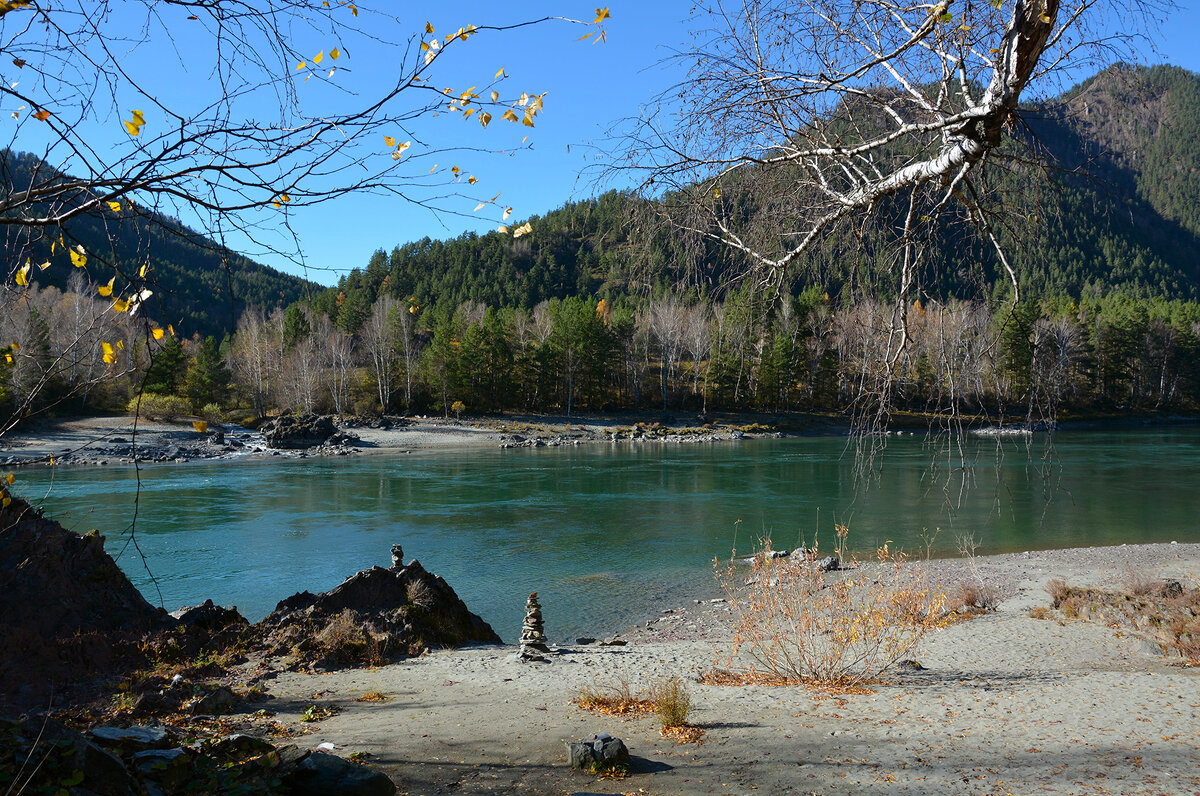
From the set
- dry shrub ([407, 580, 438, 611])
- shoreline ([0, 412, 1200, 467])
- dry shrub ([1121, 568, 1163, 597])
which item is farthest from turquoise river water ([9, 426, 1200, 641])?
shoreline ([0, 412, 1200, 467])

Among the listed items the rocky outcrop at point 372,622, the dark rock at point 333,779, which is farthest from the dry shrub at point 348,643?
the dark rock at point 333,779

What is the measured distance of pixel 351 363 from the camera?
78.2 m

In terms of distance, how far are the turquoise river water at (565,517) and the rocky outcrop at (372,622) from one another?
203 cm

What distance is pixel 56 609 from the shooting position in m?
8.20

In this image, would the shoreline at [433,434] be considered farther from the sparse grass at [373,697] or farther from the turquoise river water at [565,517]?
the sparse grass at [373,697]

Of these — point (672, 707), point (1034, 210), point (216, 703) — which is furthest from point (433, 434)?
point (1034, 210)

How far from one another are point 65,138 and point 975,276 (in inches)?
186

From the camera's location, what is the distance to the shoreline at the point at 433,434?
43188mm

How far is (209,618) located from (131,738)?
20.1ft

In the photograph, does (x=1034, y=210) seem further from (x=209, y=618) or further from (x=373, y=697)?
(x=209, y=618)

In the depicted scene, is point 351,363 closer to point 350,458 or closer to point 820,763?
point 350,458

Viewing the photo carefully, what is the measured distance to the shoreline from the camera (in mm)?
43188

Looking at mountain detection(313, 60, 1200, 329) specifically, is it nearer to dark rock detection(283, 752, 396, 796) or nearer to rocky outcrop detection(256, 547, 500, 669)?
dark rock detection(283, 752, 396, 796)

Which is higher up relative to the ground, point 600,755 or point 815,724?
point 600,755
